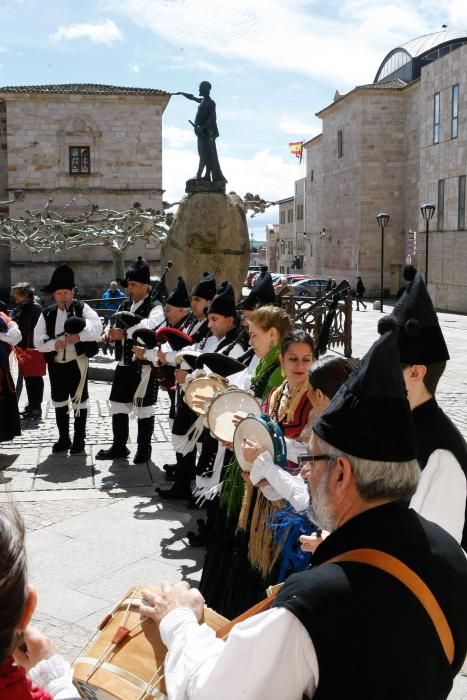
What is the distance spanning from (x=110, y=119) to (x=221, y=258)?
22218 mm

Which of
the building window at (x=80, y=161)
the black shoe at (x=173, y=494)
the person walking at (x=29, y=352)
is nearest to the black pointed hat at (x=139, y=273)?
the black shoe at (x=173, y=494)

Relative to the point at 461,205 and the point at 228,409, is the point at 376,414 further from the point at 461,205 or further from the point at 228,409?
the point at 461,205

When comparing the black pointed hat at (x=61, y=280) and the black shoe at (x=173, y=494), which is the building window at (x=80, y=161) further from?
the black shoe at (x=173, y=494)

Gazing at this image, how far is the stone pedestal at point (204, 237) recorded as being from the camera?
50.7ft

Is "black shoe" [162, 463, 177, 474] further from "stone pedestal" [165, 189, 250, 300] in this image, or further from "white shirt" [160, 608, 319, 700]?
"stone pedestal" [165, 189, 250, 300]

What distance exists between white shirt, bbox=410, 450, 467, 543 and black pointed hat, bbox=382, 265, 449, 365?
0.40m

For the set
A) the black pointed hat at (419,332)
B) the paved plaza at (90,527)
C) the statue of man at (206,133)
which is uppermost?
the statue of man at (206,133)

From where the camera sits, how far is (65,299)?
8062mm

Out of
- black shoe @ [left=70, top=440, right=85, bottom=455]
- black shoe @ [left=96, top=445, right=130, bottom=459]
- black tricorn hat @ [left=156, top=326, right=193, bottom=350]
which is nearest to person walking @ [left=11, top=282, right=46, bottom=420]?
black shoe @ [left=70, top=440, right=85, bottom=455]

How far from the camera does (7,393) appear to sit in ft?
25.5

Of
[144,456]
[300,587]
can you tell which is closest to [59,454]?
[144,456]

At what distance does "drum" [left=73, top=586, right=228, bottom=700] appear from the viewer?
6.76ft

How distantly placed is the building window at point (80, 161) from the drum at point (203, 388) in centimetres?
3219

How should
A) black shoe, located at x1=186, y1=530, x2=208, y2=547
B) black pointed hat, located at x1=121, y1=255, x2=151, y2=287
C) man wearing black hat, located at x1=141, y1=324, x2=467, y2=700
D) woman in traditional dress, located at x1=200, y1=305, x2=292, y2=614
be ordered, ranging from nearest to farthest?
man wearing black hat, located at x1=141, y1=324, x2=467, y2=700 → woman in traditional dress, located at x1=200, y1=305, x2=292, y2=614 → black shoe, located at x1=186, y1=530, x2=208, y2=547 → black pointed hat, located at x1=121, y1=255, x2=151, y2=287
